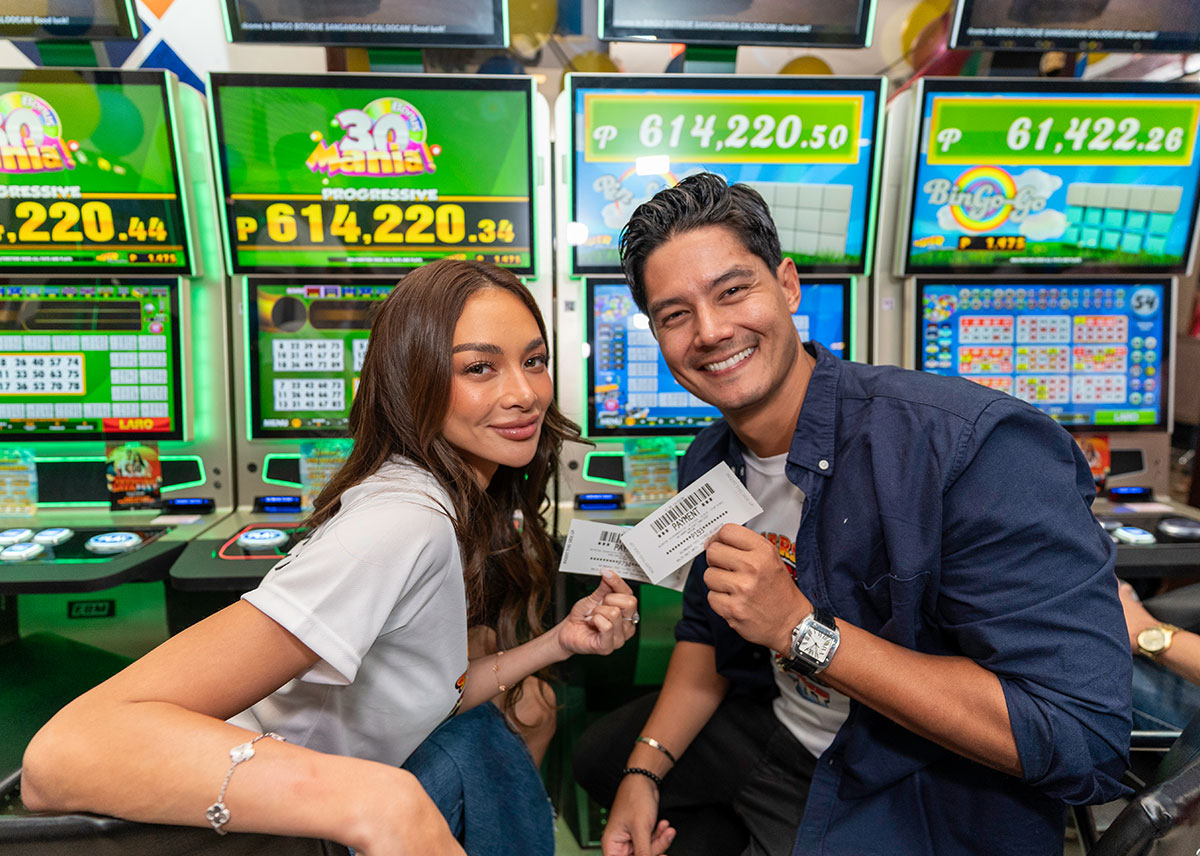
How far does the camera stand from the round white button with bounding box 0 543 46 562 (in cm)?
195

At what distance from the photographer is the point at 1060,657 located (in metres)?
1.18

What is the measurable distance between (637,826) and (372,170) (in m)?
Result: 2.02

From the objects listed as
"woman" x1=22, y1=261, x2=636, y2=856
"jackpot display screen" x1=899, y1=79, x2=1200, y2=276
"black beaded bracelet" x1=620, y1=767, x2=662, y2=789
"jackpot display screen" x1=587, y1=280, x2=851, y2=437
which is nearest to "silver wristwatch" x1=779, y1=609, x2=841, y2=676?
"woman" x1=22, y1=261, x2=636, y2=856

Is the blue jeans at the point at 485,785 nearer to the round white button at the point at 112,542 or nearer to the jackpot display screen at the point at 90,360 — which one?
the round white button at the point at 112,542

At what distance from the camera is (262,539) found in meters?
2.05

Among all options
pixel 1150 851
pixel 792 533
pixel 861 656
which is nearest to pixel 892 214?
pixel 792 533

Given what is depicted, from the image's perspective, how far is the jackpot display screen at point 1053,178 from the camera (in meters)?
2.39

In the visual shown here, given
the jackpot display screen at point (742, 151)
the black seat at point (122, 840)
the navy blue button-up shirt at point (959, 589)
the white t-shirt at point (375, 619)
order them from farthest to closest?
the jackpot display screen at point (742, 151) → the navy blue button-up shirt at point (959, 589) → the white t-shirt at point (375, 619) → the black seat at point (122, 840)

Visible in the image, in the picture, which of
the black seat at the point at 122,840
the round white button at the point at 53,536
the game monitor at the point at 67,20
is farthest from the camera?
the game monitor at the point at 67,20

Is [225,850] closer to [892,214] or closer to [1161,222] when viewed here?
[892,214]

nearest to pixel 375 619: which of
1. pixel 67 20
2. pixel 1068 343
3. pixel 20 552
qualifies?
pixel 20 552

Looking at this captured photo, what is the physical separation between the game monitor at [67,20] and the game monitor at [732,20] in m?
1.48

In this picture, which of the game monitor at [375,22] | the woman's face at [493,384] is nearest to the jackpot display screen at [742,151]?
the game monitor at [375,22]

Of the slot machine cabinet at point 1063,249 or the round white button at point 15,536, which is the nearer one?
the round white button at point 15,536
